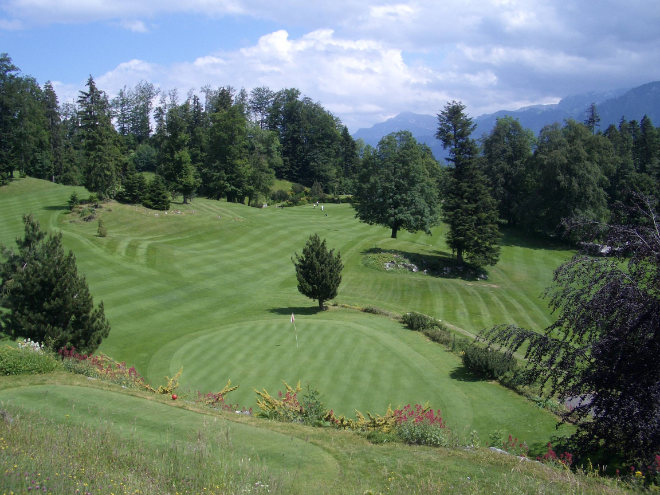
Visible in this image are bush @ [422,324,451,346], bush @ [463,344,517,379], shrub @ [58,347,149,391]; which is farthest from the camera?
bush @ [422,324,451,346]

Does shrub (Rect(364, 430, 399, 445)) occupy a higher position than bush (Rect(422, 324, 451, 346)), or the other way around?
shrub (Rect(364, 430, 399, 445))

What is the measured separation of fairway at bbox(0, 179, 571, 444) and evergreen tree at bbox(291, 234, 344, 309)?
68.1 inches

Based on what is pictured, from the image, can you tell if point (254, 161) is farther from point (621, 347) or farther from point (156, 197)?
point (621, 347)

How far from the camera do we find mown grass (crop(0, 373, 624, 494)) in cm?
715

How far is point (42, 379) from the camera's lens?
1415 centimetres

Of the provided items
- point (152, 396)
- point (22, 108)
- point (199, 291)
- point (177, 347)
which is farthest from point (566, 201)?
point (22, 108)

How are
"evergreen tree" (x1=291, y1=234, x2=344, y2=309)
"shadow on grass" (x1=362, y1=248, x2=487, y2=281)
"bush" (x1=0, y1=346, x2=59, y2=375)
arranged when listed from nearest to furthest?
"bush" (x1=0, y1=346, x2=59, y2=375)
"evergreen tree" (x1=291, y1=234, x2=344, y2=309)
"shadow on grass" (x1=362, y1=248, x2=487, y2=281)

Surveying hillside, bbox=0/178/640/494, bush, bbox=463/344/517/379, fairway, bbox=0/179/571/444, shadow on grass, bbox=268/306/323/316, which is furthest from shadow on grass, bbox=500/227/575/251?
→ bush, bbox=463/344/517/379

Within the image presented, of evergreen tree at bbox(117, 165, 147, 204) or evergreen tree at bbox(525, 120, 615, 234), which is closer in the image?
evergreen tree at bbox(117, 165, 147, 204)

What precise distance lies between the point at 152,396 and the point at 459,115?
6361 centimetres

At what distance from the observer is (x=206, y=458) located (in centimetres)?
819

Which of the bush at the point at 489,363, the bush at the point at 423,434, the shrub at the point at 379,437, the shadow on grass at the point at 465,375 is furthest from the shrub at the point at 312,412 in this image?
the bush at the point at 489,363

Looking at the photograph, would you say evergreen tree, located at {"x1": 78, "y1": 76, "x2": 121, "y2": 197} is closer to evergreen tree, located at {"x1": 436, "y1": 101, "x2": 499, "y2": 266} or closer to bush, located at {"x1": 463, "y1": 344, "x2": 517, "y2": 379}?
evergreen tree, located at {"x1": 436, "y1": 101, "x2": 499, "y2": 266}

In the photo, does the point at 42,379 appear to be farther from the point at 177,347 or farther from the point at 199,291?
the point at 199,291
